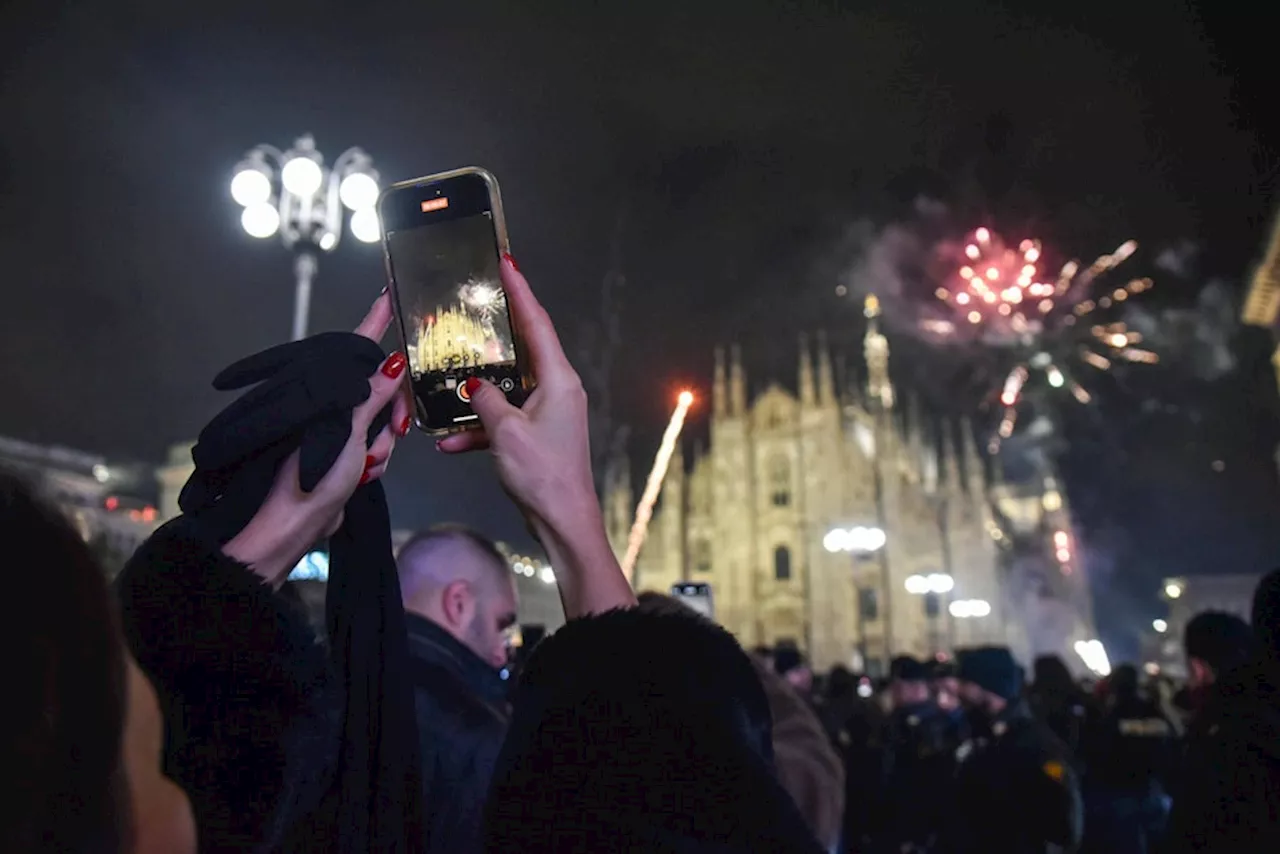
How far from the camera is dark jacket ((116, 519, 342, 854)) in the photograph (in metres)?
1.16

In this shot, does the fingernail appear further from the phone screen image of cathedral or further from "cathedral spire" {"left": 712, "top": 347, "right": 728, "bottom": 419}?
"cathedral spire" {"left": 712, "top": 347, "right": 728, "bottom": 419}

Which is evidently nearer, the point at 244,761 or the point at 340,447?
the point at 244,761

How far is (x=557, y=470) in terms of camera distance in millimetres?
1259

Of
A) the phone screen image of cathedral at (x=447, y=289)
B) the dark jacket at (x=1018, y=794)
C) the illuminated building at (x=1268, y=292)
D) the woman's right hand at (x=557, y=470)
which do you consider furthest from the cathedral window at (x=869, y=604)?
the woman's right hand at (x=557, y=470)

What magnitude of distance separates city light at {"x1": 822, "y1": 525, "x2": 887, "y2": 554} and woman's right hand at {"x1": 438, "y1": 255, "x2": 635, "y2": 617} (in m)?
39.4

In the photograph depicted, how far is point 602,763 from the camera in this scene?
1.00 meters

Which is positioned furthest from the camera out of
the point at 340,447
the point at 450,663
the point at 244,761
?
the point at 450,663

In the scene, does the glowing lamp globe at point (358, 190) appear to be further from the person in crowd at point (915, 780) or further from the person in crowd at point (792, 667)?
the person in crowd at point (915, 780)

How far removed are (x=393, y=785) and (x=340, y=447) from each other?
1.87 ft

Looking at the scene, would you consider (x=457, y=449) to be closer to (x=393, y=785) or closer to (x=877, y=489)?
(x=393, y=785)

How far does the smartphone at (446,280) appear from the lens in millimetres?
1616

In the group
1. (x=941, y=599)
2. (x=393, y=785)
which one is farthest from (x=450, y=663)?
(x=941, y=599)

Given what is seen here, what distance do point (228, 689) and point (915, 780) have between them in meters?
7.13

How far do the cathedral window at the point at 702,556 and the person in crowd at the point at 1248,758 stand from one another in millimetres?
48314
